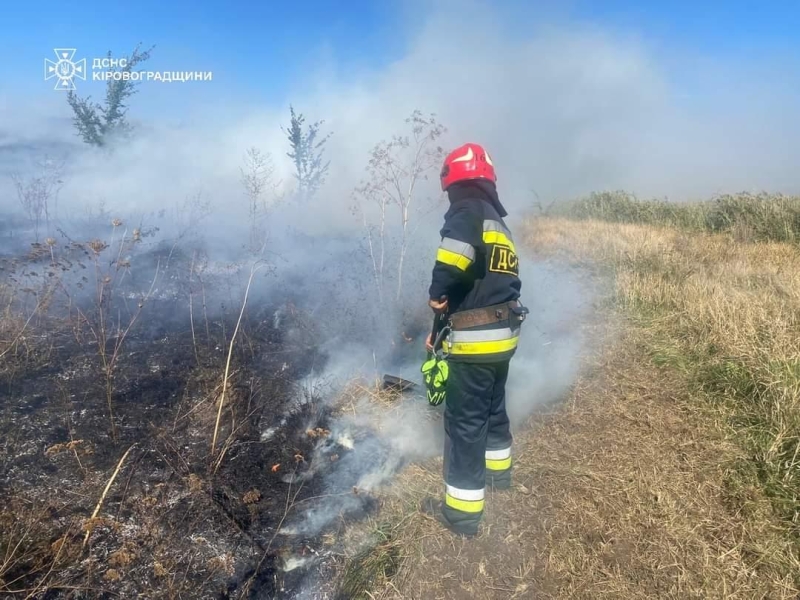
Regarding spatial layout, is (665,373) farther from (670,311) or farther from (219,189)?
(219,189)

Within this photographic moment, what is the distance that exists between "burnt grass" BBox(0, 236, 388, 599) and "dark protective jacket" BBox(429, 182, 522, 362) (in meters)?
1.35

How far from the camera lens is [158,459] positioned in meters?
3.30

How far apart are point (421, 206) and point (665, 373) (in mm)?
4097

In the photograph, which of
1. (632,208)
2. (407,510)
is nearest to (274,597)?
A: (407,510)

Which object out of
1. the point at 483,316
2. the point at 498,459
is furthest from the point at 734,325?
the point at 483,316

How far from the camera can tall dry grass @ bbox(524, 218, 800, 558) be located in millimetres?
3021

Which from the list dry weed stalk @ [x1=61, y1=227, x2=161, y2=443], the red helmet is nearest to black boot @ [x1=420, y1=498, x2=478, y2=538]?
the red helmet

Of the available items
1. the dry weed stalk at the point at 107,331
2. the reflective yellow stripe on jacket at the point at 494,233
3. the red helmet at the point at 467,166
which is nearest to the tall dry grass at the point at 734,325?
the reflective yellow stripe on jacket at the point at 494,233

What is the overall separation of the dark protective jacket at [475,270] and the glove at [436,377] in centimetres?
10

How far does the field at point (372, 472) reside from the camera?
242cm

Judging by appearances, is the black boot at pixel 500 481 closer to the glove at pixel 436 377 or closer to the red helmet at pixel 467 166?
the glove at pixel 436 377

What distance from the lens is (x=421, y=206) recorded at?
23.0ft

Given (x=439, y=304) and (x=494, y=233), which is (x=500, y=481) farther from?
(x=494, y=233)

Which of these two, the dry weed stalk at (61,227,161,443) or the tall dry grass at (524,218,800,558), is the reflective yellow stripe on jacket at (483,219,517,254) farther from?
the dry weed stalk at (61,227,161,443)
